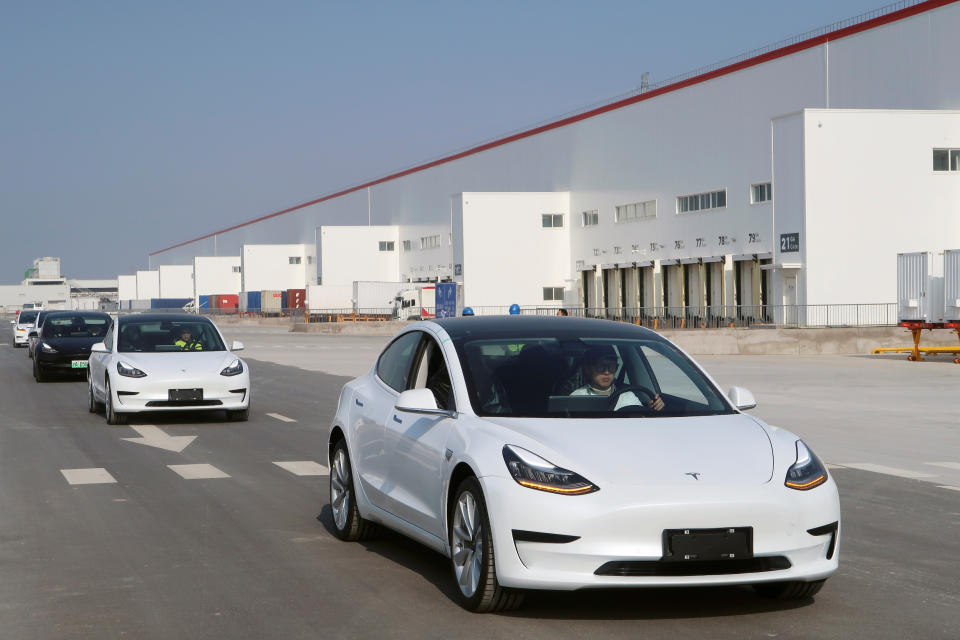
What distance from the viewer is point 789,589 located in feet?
20.7

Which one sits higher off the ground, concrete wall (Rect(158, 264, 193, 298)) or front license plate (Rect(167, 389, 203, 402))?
concrete wall (Rect(158, 264, 193, 298))

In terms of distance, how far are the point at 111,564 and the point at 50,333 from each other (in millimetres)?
21048

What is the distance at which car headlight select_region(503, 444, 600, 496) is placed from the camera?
18.8 ft

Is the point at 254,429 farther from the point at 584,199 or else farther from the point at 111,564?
the point at 584,199

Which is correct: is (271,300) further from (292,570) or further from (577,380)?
(577,380)

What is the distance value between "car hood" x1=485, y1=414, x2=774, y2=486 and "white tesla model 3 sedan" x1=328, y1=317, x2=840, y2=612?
0.01m

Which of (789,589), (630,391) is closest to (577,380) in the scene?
(630,391)

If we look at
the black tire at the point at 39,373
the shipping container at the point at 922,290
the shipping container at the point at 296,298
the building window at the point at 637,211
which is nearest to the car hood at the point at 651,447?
the black tire at the point at 39,373

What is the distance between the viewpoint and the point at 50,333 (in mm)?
27188

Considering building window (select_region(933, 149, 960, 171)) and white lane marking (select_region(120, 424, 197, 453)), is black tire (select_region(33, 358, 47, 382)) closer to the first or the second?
white lane marking (select_region(120, 424, 197, 453))

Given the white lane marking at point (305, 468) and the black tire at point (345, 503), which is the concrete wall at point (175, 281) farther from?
the black tire at point (345, 503)

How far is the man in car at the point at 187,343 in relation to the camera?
17859 mm

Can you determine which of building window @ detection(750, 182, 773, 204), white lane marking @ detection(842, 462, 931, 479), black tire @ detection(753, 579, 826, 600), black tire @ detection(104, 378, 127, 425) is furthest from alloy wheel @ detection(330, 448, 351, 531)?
building window @ detection(750, 182, 773, 204)

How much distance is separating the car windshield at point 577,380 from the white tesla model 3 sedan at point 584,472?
0.01 m
